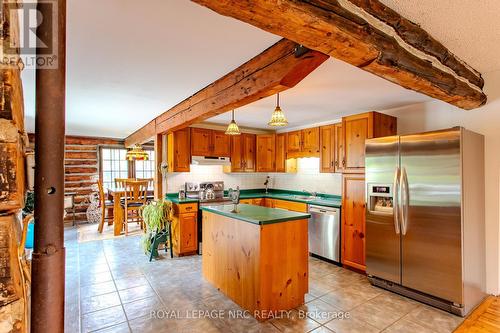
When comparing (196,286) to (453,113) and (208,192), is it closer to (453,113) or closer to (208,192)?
(208,192)

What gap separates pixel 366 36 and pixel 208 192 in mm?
3930

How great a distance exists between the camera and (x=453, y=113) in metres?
3.18

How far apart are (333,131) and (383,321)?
9.12 ft

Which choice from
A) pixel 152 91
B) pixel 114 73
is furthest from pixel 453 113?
pixel 114 73

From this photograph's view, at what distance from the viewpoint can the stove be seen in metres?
4.73

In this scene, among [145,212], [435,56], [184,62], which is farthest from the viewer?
[145,212]

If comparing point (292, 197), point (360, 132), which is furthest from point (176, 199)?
point (360, 132)

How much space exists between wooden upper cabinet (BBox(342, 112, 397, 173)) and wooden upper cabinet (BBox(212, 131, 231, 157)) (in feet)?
7.44

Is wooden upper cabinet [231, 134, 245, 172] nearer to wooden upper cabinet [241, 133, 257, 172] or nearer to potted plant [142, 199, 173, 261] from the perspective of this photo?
wooden upper cabinet [241, 133, 257, 172]

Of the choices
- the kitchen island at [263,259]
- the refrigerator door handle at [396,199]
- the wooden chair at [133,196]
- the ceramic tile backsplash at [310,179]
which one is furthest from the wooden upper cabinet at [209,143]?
the refrigerator door handle at [396,199]

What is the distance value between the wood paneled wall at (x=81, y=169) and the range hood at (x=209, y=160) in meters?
4.08

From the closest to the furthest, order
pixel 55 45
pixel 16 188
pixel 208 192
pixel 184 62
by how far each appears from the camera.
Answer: pixel 16 188, pixel 55 45, pixel 184 62, pixel 208 192

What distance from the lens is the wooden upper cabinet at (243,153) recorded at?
208 inches

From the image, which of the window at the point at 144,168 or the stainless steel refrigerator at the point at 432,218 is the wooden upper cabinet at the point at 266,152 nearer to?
the stainless steel refrigerator at the point at 432,218
